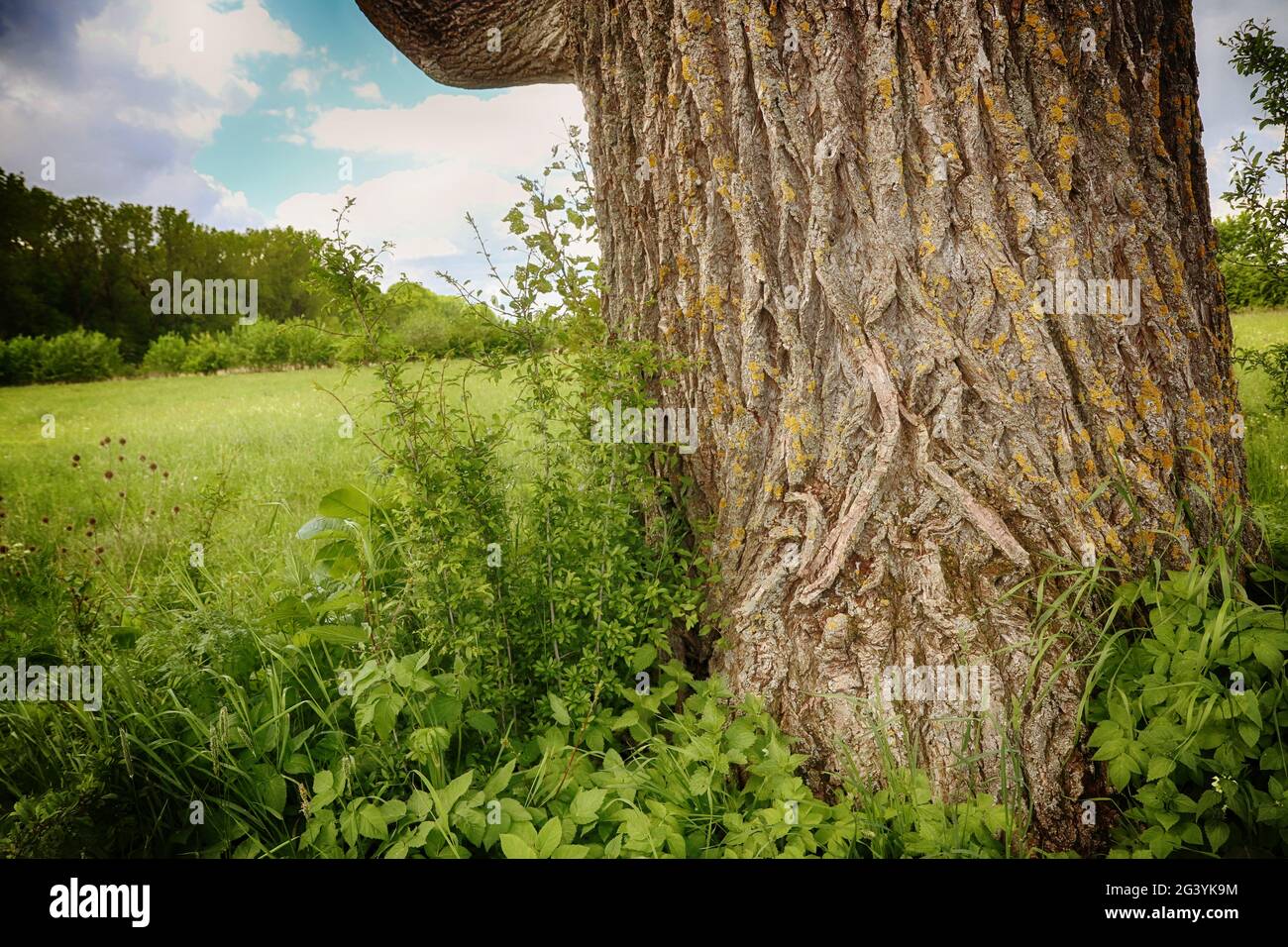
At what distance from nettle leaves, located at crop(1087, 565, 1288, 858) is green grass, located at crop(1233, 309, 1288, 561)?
0.97 meters

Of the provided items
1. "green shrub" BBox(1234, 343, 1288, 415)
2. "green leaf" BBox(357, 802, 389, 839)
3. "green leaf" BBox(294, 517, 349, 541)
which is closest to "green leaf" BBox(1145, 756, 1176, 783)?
"green leaf" BBox(357, 802, 389, 839)

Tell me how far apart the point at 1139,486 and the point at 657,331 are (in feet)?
5.58

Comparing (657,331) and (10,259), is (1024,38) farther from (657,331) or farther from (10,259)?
(10,259)

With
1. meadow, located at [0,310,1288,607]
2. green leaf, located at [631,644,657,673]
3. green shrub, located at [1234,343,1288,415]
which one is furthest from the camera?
green shrub, located at [1234,343,1288,415]

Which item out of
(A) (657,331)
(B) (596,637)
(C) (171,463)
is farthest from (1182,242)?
(C) (171,463)

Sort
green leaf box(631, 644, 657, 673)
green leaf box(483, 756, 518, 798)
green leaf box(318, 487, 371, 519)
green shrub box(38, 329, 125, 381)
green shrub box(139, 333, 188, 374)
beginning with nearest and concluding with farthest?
1. green leaf box(483, 756, 518, 798)
2. green leaf box(631, 644, 657, 673)
3. green leaf box(318, 487, 371, 519)
4. green shrub box(38, 329, 125, 381)
5. green shrub box(139, 333, 188, 374)

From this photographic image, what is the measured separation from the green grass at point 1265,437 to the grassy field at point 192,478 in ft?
0.03

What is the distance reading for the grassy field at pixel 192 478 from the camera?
3285 mm

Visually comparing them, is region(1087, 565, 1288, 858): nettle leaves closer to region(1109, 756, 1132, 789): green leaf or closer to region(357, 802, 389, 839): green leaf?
region(1109, 756, 1132, 789): green leaf

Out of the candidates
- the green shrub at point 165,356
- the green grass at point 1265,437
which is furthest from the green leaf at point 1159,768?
the green shrub at point 165,356

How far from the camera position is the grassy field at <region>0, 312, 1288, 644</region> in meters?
3.29

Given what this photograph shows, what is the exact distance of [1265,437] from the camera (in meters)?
4.22

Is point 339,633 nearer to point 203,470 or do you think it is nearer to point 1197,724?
point 1197,724

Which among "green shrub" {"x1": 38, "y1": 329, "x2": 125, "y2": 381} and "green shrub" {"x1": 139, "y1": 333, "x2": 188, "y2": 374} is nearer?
"green shrub" {"x1": 38, "y1": 329, "x2": 125, "y2": 381}
